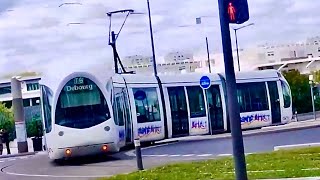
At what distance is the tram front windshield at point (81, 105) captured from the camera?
25.7 metres

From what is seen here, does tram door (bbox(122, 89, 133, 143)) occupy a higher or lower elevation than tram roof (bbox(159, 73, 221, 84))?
lower

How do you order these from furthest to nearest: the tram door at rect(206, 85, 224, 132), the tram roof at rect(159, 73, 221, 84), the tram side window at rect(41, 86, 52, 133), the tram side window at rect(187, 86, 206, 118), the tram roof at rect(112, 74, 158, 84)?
1. the tram door at rect(206, 85, 224, 132)
2. the tram side window at rect(187, 86, 206, 118)
3. the tram roof at rect(159, 73, 221, 84)
4. the tram roof at rect(112, 74, 158, 84)
5. the tram side window at rect(41, 86, 52, 133)

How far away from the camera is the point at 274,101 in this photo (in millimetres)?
38750

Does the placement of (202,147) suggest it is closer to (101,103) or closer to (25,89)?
(101,103)

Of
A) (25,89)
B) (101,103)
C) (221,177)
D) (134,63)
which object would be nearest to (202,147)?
(101,103)

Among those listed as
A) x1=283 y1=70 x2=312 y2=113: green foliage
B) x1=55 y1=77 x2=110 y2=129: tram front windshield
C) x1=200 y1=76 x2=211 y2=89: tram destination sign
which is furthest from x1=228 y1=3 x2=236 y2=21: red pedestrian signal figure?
x1=283 y1=70 x2=312 y2=113: green foliage

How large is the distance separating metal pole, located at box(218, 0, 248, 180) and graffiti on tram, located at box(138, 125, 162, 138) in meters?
22.2

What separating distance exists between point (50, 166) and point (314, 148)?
10642 mm

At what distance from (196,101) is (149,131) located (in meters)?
3.81

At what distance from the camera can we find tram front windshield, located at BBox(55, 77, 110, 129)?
2569 centimetres

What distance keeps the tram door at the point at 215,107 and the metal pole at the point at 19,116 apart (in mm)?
13353

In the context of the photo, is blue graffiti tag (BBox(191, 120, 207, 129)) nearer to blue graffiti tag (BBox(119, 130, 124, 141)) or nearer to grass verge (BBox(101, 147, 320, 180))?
blue graffiti tag (BBox(119, 130, 124, 141))

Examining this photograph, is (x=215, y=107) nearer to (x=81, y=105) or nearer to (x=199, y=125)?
(x=199, y=125)

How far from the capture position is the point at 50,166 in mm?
26469
